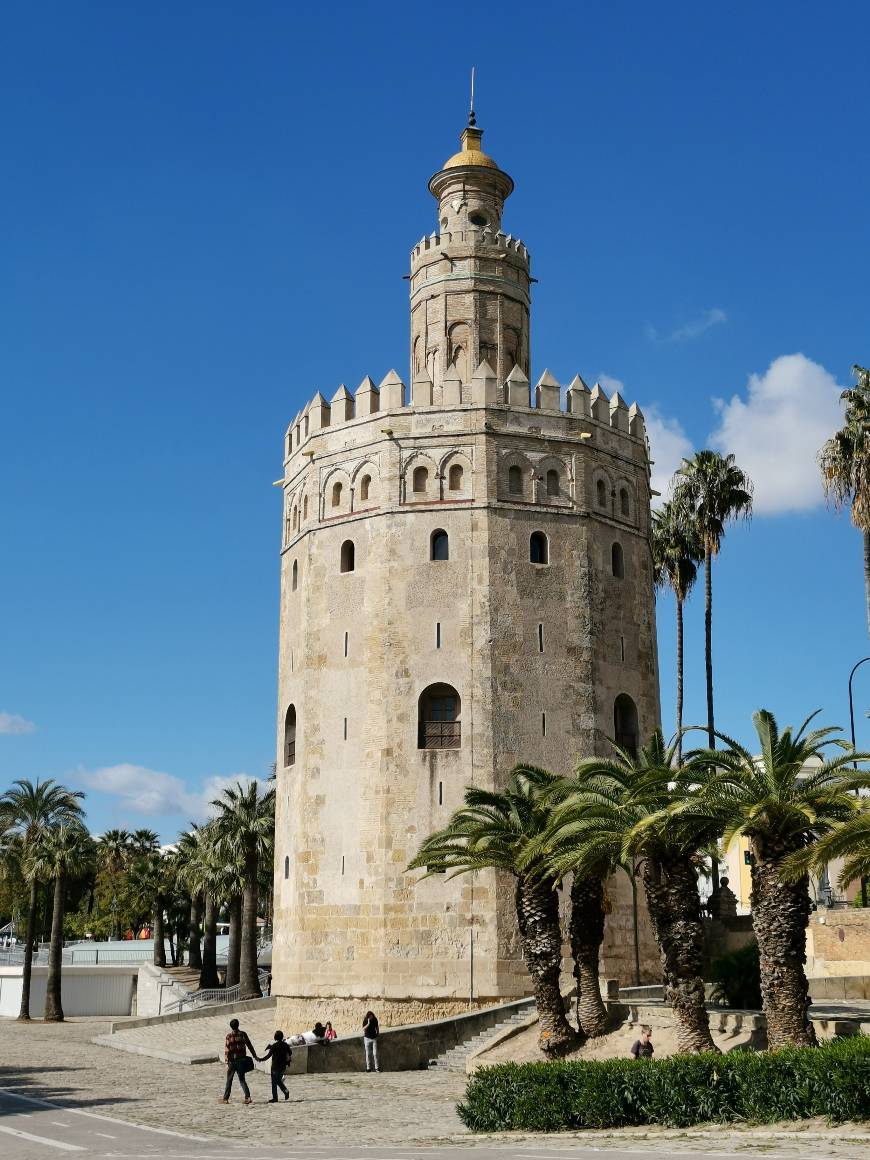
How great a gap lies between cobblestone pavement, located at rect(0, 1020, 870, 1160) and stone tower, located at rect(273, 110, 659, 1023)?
3957 millimetres

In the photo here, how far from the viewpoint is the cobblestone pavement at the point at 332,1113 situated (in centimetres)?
1463

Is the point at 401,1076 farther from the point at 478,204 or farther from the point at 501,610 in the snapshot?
the point at 478,204

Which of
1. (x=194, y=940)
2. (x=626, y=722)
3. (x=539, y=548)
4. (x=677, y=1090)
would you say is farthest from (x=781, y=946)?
(x=194, y=940)

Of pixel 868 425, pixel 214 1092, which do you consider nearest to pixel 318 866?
pixel 214 1092

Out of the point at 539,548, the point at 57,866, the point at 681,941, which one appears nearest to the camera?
the point at 681,941

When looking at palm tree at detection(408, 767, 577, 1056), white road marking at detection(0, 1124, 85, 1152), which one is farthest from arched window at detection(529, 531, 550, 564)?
white road marking at detection(0, 1124, 85, 1152)

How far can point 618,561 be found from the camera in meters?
32.5

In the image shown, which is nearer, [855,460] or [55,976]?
[855,460]

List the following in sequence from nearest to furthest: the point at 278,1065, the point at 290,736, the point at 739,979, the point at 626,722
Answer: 1. the point at 278,1065
2. the point at 739,979
3. the point at 626,722
4. the point at 290,736

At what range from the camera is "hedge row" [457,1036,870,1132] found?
15258 mm

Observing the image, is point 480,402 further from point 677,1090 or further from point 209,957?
point 209,957

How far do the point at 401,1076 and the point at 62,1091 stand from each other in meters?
6.43

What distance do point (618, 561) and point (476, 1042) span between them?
40.8 feet

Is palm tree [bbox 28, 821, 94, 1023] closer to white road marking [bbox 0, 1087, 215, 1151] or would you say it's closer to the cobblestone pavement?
the cobblestone pavement
